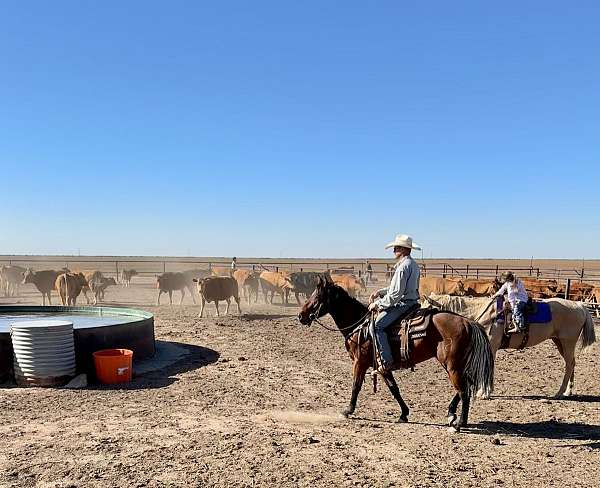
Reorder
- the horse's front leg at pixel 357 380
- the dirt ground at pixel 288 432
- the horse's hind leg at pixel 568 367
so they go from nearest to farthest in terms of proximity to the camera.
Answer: the dirt ground at pixel 288 432 → the horse's front leg at pixel 357 380 → the horse's hind leg at pixel 568 367

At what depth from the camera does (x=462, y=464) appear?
5.26 meters

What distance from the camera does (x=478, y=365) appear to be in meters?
6.33

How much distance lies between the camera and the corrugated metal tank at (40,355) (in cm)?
842

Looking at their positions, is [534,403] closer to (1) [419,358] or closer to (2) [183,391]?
(1) [419,358]

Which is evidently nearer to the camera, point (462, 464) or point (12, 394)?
point (462, 464)

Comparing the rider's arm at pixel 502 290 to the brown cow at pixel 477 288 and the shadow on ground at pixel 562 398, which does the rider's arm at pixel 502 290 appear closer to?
the shadow on ground at pixel 562 398

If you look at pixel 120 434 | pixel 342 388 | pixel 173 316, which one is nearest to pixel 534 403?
pixel 342 388

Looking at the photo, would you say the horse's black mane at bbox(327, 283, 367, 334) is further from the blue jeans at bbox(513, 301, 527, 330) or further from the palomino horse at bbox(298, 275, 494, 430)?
the blue jeans at bbox(513, 301, 527, 330)

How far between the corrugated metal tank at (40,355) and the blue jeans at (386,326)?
17.0 ft

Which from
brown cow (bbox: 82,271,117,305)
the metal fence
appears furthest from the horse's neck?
brown cow (bbox: 82,271,117,305)

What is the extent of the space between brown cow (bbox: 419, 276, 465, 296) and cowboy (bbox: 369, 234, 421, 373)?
1598 centimetres

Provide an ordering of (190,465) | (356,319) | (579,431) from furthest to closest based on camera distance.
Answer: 1. (356,319)
2. (579,431)
3. (190,465)

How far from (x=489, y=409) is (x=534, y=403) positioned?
3.02 ft

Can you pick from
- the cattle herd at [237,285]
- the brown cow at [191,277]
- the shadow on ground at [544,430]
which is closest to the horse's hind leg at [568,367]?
the shadow on ground at [544,430]
